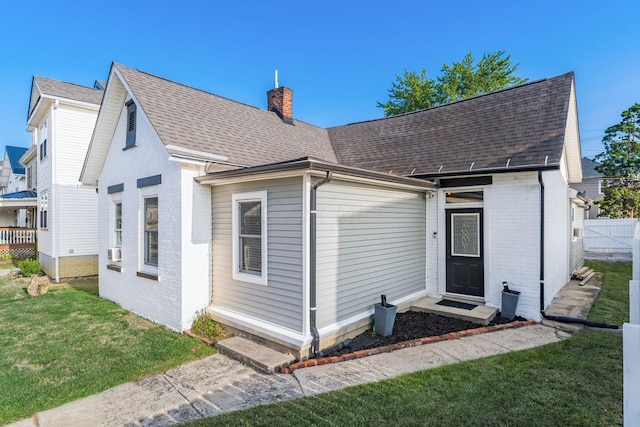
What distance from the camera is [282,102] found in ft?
41.2

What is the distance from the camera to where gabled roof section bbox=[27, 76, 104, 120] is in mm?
12568

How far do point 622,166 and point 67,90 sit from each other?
1224 inches

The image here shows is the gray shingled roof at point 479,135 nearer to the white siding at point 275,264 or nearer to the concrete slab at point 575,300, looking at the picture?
the concrete slab at point 575,300

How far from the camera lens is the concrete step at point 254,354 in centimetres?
506

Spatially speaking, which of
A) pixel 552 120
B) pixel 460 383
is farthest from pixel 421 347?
pixel 552 120

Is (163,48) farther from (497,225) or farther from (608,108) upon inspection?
(608,108)

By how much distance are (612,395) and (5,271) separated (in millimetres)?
20042

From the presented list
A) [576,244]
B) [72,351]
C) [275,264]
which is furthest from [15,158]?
[576,244]

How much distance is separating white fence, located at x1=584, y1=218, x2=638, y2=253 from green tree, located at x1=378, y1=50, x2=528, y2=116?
13555mm

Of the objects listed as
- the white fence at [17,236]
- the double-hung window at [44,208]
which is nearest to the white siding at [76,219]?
the double-hung window at [44,208]

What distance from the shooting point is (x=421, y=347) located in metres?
5.66

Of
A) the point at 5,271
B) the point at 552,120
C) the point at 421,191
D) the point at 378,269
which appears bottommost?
the point at 5,271

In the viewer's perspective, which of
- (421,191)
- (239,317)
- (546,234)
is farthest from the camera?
(421,191)

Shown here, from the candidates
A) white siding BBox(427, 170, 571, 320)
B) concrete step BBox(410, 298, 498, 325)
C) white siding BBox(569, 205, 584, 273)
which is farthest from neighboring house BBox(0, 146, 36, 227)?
white siding BBox(569, 205, 584, 273)
